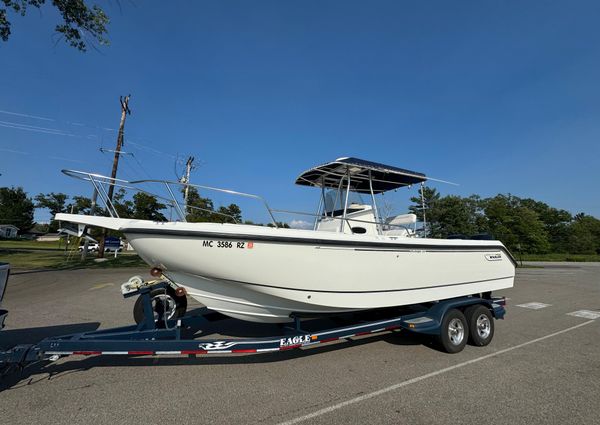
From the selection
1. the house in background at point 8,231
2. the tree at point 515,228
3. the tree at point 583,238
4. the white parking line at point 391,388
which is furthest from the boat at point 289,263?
the house in background at point 8,231

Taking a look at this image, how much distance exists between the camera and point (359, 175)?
610 centimetres

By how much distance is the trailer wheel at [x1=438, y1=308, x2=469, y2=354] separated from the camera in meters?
4.75

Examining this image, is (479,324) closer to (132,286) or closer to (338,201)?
(338,201)

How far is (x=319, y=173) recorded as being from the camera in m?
6.20

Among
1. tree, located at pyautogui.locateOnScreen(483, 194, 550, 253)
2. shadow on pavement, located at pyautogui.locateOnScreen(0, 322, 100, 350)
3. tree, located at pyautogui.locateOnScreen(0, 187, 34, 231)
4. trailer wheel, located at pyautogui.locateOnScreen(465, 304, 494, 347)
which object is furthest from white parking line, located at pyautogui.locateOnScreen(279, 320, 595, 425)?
tree, located at pyautogui.locateOnScreen(0, 187, 34, 231)

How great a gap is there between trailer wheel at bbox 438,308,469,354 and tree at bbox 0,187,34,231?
94.7 meters

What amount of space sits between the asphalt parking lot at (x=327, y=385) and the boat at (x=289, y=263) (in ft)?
2.48

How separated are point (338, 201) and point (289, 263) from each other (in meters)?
2.65

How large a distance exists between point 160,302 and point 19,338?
2.34 meters

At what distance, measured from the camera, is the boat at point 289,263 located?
3615 mm

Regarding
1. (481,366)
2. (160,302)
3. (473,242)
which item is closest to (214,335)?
(160,302)

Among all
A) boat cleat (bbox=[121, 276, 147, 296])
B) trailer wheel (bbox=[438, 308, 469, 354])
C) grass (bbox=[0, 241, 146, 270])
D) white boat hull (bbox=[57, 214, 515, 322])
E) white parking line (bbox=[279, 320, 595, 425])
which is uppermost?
white boat hull (bbox=[57, 214, 515, 322])

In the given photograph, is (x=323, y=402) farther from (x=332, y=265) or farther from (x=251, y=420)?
(x=332, y=265)

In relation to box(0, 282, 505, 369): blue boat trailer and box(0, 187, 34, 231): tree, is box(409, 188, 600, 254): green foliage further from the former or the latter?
box(0, 187, 34, 231): tree
